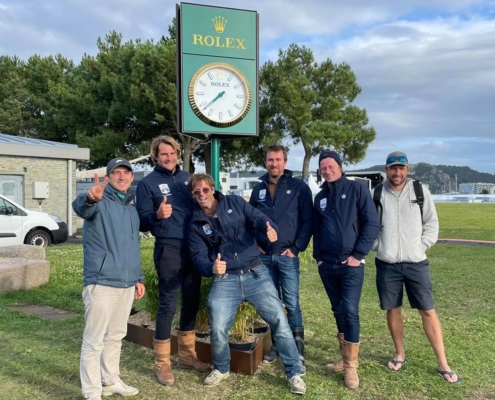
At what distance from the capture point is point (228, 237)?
11.7 feet

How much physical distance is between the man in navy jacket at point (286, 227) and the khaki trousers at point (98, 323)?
3.72 ft

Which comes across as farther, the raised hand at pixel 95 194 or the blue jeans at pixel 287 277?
the blue jeans at pixel 287 277

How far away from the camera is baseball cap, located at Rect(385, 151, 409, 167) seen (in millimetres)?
3707

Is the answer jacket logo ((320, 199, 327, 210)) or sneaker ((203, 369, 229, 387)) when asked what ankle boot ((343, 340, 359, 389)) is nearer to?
sneaker ((203, 369, 229, 387))

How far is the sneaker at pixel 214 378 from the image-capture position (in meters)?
3.66

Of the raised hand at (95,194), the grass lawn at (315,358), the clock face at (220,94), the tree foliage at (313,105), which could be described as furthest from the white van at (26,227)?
the tree foliage at (313,105)

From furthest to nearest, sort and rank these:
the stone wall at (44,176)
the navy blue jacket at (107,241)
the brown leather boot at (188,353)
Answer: the stone wall at (44,176) → the brown leather boot at (188,353) → the navy blue jacket at (107,241)

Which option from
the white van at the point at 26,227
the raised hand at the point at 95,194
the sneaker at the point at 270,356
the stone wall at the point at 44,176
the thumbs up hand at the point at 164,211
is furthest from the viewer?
the stone wall at the point at 44,176

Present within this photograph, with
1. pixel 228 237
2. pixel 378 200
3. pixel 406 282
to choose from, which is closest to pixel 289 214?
pixel 228 237

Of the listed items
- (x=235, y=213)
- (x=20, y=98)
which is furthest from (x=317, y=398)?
(x=20, y=98)

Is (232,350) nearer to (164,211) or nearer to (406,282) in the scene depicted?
(164,211)

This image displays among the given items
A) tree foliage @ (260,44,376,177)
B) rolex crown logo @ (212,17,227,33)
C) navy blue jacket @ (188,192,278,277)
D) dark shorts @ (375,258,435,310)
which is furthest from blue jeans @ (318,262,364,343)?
tree foliage @ (260,44,376,177)

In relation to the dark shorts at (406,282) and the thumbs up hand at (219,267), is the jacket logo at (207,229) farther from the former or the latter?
the dark shorts at (406,282)

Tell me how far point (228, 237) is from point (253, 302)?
52cm
